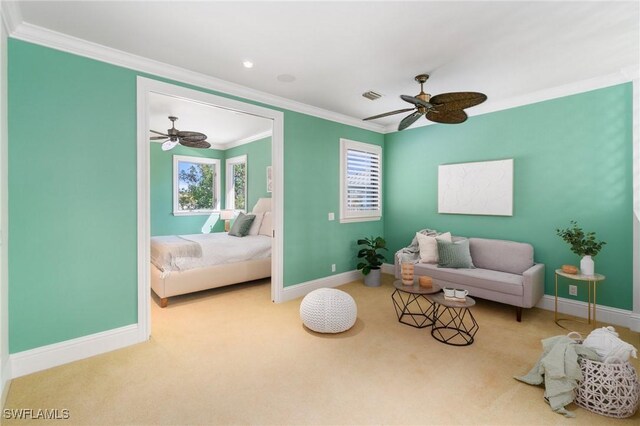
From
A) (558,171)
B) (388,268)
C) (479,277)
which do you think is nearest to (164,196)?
(388,268)

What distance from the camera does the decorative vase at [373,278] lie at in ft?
15.5

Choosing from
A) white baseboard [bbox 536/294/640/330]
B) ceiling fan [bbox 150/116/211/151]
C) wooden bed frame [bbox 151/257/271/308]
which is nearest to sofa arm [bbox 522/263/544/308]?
white baseboard [bbox 536/294/640/330]

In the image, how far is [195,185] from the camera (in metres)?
7.21

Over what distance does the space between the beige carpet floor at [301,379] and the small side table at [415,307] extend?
0.17 m

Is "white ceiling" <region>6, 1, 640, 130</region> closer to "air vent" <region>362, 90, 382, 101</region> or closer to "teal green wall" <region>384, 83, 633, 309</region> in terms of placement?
"air vent" <region>362, 90, 382, 101</region>

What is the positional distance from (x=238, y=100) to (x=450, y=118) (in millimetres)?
2357

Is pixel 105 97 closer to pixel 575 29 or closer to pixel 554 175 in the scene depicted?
pixel 575 29

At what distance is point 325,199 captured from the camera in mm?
4527

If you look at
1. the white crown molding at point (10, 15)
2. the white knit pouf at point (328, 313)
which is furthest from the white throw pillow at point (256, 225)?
the white crown molding at point (10, 15)

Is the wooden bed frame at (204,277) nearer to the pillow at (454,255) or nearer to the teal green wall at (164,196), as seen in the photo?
the pillow at (454,255)

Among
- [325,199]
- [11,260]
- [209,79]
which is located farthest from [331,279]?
[11,260]

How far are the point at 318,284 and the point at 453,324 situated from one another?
6.17 ft

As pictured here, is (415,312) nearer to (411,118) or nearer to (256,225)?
(411,118)

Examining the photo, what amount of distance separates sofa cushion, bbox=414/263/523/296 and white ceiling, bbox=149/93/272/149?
3.27 meters
